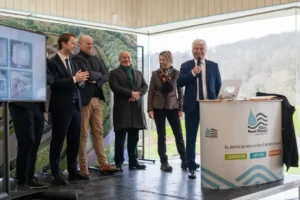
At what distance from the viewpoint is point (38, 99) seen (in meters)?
3.21

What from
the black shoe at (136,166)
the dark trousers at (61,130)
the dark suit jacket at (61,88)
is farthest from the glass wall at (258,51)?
the dark suit jacket at (61,88)

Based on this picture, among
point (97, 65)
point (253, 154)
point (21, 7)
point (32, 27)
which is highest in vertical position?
point (21, 7)

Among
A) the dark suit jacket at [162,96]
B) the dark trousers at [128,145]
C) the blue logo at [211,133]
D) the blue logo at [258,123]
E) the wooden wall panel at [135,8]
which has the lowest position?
the dark trousers at [128,145]

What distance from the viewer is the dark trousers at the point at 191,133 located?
13.5ft

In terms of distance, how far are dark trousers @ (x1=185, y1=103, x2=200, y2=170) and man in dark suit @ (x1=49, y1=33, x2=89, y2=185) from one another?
1.10 meters

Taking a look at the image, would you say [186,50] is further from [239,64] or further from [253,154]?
[253,154]

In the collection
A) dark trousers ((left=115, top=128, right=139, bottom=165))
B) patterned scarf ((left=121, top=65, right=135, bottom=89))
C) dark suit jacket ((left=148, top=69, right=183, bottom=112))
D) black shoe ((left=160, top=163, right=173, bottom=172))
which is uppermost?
patterned scarf ((left=121, top=65, right=135, bottom=89))

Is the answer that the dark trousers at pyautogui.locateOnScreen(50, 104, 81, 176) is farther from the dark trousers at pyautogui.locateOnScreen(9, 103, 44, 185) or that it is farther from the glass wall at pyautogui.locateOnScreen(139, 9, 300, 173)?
the glass wall at pyautogui.locateOnScreen(139, 9, 300, 173)

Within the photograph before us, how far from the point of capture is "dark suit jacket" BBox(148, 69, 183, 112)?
4855 mm

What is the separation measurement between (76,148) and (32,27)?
1.50 metres

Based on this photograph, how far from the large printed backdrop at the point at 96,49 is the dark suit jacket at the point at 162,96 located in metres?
0.66

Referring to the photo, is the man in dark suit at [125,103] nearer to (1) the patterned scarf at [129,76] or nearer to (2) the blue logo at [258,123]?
(1) the patterned scarf at [129,76]

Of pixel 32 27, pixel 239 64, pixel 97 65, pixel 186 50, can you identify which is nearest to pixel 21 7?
pixel 32 27

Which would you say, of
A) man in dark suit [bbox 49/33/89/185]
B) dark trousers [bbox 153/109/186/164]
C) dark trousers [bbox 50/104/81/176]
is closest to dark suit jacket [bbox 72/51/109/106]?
man in dark suit [bbox 49/33/89/185]
